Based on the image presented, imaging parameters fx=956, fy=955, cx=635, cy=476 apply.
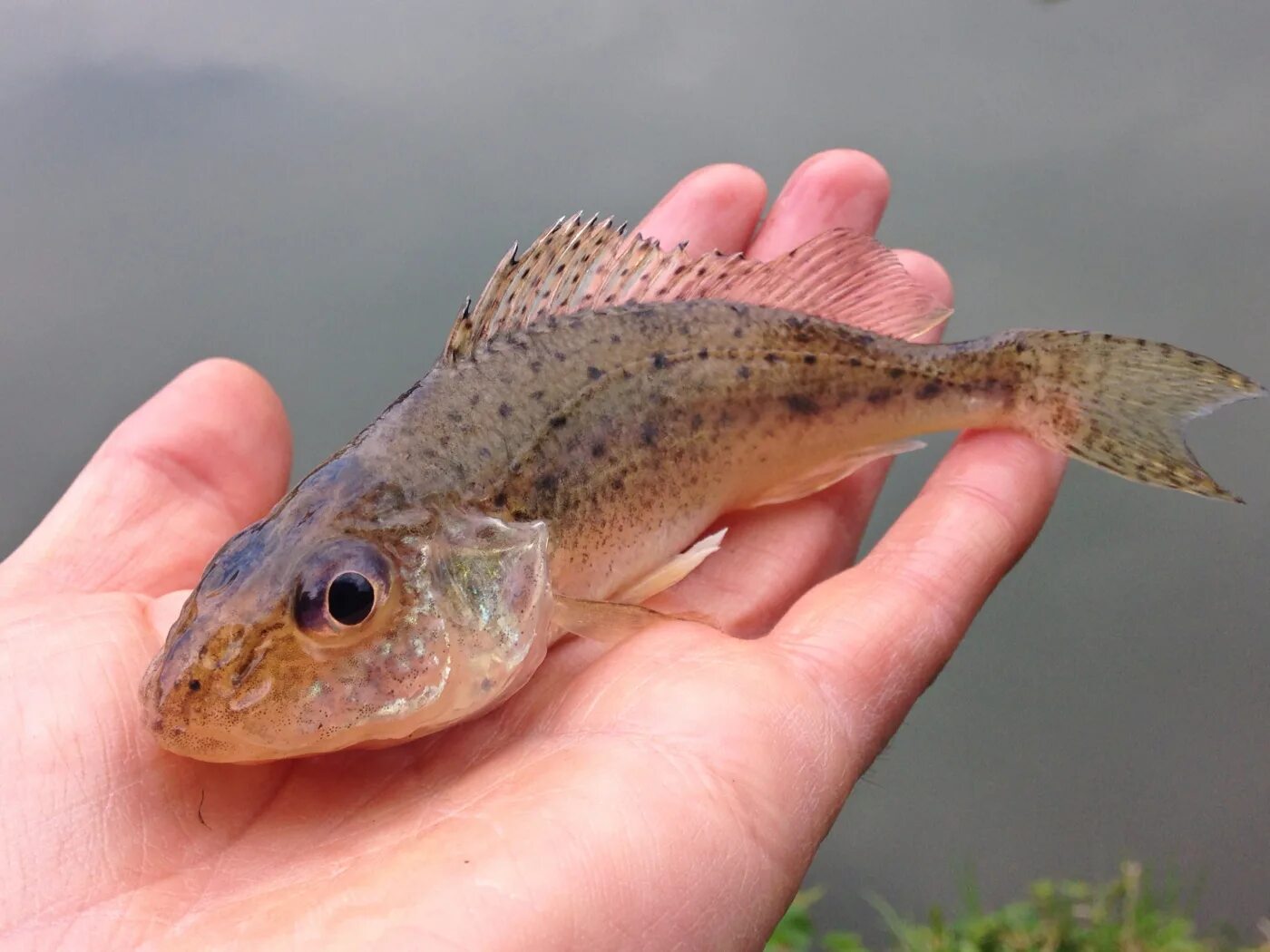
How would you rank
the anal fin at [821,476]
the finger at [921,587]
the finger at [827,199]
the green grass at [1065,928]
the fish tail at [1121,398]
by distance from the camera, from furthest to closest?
the finger at [827,199] → the green grass at [1065,928] → the anal fin at [821,476] → the fish tail at [1121,398] → the finger at [921,587]

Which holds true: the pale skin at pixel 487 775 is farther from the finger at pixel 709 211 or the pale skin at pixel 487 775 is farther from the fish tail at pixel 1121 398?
the finger at pixel 709 211

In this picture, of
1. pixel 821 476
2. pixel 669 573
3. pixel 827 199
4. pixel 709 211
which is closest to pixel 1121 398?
pixel 821 476

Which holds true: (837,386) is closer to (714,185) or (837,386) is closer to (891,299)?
(891,299)

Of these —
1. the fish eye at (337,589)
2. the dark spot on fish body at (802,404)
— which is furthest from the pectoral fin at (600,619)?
the dark spot on fish body at (802,404)

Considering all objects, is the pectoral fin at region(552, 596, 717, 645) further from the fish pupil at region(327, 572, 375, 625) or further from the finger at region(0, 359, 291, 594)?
the finger at region(0, 359, 291, 594)

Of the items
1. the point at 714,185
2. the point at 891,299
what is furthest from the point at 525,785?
the point at 714,185

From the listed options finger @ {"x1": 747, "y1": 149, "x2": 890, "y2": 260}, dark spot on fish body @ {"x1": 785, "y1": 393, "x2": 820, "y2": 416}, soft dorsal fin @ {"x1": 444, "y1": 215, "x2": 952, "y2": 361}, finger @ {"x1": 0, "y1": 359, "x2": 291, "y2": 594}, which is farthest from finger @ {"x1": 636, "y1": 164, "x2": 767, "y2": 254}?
finger @ {"x1": 0, "y1": 359, "x2": 291, "y2": 594}

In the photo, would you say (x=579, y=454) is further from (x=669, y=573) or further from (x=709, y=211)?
(x=709, y=211)
